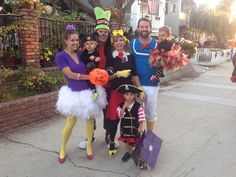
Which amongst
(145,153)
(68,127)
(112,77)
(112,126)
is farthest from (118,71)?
(145,153)

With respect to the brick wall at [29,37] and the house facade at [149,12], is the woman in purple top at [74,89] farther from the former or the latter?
the house facade at [149,12]

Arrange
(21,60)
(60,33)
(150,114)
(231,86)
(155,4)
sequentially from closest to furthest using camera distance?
(150,114)
(21,60)
(60,33)
(231,86)
(155,4)

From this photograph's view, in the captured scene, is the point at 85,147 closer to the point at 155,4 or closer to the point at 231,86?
the point at 231,86

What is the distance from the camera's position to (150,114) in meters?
3.92

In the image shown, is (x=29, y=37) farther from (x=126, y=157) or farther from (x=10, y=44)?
(x=126, y=157)

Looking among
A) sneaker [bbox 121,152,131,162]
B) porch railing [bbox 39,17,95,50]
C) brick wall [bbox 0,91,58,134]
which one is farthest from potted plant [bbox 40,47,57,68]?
sneaker [bbox 121,152,131,162]

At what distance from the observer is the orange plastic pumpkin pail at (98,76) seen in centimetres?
326

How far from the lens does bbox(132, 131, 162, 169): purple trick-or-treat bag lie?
341cm

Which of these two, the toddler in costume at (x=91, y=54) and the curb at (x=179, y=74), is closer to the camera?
the toddler in costume at (x=91, y=54)

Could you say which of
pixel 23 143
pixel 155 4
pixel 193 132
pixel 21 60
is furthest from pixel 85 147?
pixel 155 4

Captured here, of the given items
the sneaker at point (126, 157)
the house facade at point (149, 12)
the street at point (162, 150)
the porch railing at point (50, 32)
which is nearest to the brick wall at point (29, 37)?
the porch railing at point (50, 32)

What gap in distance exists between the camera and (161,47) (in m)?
3.68

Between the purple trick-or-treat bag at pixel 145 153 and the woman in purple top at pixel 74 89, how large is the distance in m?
0.72

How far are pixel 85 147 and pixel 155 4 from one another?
914 inches
